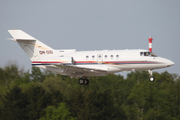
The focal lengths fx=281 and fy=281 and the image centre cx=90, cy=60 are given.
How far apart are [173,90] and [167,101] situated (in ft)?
19.5

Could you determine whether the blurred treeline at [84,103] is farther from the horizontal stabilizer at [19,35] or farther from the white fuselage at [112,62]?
the white fuselage at [112,62]

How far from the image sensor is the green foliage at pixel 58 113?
61.9m

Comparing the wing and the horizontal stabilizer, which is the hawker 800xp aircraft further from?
the horizontal stabilizer

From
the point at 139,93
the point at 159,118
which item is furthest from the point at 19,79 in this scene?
the point at 159,118

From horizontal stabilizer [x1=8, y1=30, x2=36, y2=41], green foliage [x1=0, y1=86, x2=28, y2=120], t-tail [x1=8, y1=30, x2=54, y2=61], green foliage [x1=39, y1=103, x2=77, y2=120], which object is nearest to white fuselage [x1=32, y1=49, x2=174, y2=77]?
t-tail [x1=8, y1=30, x2=54, y2=61]

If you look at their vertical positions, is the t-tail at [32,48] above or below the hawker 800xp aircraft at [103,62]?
above

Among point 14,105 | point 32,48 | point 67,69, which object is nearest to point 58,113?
point 14,105

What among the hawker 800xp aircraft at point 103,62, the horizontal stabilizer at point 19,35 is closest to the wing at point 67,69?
the hawker 800xp aircraft at point 103,62

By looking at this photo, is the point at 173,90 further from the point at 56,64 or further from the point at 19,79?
the point at 56,64

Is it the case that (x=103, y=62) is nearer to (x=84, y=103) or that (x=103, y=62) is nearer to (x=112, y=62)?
(x=112, y=62)

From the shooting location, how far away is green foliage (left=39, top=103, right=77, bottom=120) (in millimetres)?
61906

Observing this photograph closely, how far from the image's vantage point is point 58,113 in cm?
6238

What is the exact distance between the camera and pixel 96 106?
219 ft

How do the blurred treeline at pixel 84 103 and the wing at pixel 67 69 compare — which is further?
the blurred treeline at pixel 84 103
